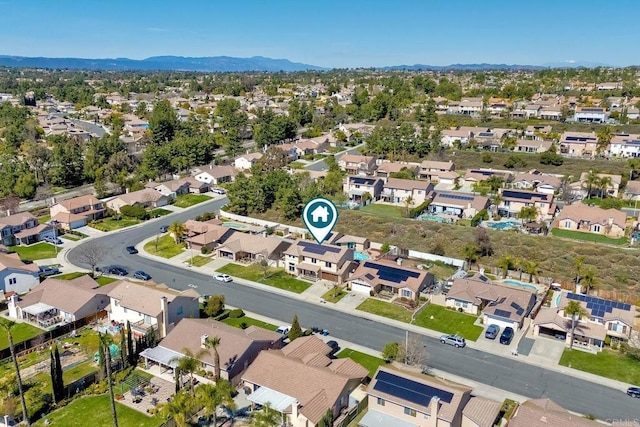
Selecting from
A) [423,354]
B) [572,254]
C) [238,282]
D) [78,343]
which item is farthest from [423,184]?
[78,343]

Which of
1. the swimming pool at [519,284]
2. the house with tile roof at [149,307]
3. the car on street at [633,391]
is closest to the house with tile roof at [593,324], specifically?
the car on street at [633,391]

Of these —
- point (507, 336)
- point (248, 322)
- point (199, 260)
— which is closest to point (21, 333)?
point (248, 322)

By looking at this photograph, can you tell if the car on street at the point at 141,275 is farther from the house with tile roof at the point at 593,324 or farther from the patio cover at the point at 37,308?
the house with tile roof at the point at 593,324

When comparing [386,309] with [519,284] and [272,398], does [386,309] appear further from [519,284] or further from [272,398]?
[272,398]

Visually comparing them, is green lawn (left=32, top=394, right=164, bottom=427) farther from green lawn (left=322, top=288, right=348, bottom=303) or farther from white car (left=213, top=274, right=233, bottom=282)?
green lawn (left=322, top=288, right=348, bottom=303)

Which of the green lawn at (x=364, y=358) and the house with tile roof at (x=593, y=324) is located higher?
the house with tile roof at (x=593, y=324)

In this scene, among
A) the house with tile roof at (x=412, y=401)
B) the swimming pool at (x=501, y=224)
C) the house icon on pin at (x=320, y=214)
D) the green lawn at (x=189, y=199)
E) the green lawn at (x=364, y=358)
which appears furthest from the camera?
the green lawn at (x=189, y=199)
